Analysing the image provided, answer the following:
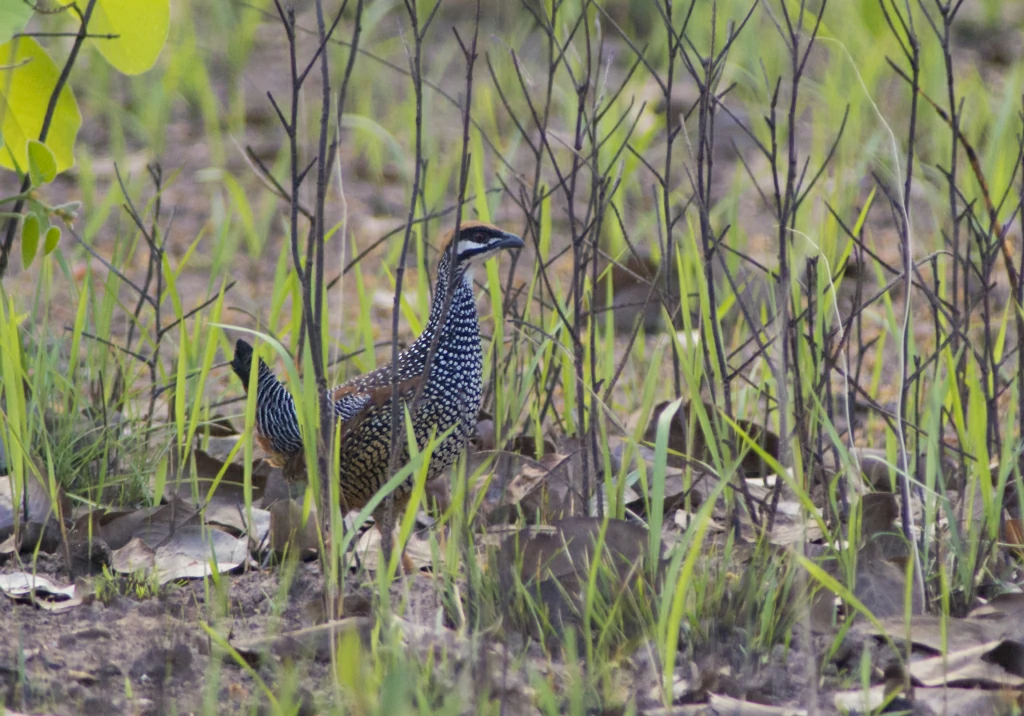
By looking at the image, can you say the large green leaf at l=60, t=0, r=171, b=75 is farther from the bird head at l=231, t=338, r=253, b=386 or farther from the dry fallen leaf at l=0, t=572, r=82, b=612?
the dry fallen leaf at l=0, t=572, r=82, b=612

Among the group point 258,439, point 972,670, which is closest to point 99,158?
point 258,439

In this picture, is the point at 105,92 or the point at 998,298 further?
the point at 105,92

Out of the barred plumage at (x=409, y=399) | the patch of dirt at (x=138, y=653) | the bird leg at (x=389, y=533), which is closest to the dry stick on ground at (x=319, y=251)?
the bird leg at (x=389, y=533)

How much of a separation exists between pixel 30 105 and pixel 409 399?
1.34 m

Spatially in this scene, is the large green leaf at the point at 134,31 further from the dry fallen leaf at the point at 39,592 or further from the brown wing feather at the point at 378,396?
the dry fallen leaf at the point at 39,592

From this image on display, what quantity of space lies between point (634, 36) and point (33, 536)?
543 cm

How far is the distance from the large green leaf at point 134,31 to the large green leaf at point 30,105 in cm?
17

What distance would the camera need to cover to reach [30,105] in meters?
3.30

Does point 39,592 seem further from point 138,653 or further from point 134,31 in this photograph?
point 134,31

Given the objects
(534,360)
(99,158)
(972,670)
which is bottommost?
(972,670)

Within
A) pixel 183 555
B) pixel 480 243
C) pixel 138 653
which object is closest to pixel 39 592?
pixel 183 555

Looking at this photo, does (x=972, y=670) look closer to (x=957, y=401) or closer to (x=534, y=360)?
(x=957, y=401)

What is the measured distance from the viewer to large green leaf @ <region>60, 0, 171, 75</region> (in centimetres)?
317

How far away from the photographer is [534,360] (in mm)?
3547
